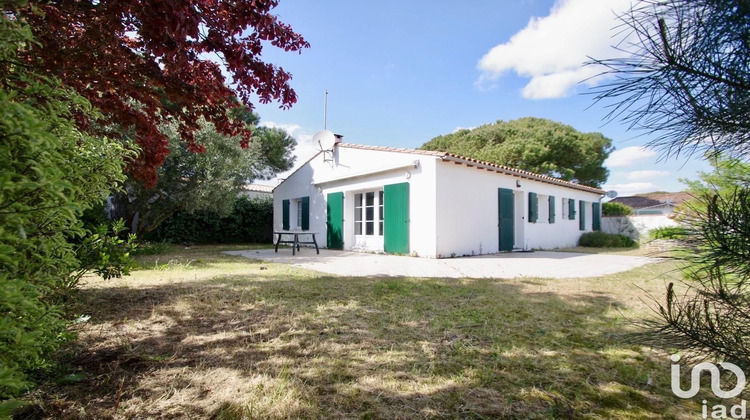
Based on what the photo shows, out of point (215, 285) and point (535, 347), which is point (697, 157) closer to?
point (535, 347)

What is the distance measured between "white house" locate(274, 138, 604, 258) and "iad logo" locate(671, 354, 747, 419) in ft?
20.9

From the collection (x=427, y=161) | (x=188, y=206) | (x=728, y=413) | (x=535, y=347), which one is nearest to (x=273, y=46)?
(x=535, y=347)

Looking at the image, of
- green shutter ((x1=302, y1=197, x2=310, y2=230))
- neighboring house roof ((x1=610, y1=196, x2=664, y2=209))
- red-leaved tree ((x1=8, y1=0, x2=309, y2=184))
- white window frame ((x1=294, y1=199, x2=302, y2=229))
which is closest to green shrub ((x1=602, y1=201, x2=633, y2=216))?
neighboring house roof ((x1=610, y1=196, x2=664, y2=209))

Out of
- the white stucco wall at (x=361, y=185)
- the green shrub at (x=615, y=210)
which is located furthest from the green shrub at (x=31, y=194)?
the green shrub at (x=615, y=210)

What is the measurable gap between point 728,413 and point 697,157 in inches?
53.6

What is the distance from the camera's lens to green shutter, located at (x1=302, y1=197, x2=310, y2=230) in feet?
42.0

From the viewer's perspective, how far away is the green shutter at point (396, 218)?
29.5 ft

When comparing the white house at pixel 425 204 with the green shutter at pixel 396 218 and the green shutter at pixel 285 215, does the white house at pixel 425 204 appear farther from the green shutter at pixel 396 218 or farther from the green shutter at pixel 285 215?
the green shutter at pixel 285 215

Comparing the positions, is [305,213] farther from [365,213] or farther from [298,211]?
[365,213]

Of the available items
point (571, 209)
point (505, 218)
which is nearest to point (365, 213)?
point (505, 218)

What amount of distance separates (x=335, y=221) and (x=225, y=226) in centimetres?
683

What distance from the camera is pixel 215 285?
467cm

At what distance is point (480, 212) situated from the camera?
9.53 m

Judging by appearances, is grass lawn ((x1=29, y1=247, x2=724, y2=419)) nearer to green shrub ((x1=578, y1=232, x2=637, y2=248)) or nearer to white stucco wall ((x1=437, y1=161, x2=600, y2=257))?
white stucco wall ((x1=437, y1=161, x2=600, y2=257))
